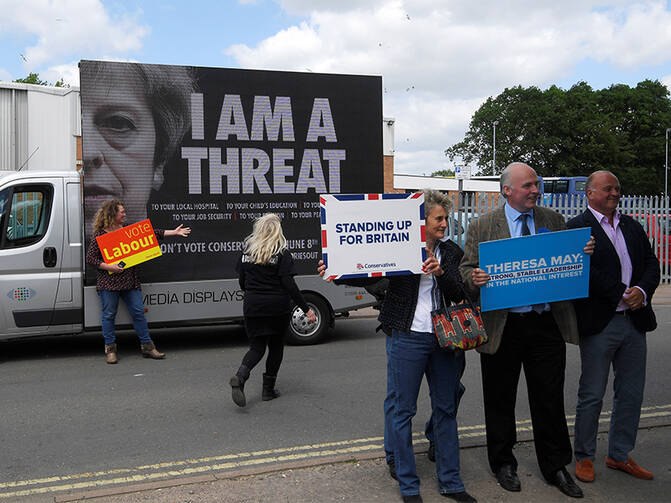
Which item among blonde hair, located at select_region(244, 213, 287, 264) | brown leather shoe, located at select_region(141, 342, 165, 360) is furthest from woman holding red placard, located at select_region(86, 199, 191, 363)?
blonde hair, located at select_region(244, 213, 287, 264)

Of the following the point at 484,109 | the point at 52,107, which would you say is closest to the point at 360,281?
the point at 52,107

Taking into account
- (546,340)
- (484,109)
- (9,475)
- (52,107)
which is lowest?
(9,475)

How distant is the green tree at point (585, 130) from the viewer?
56.5 m

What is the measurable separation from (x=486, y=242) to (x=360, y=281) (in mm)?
792

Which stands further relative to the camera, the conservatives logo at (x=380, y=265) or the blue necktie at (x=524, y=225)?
the blue necktie at (x=524, y=225)

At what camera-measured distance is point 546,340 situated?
420 centimetres

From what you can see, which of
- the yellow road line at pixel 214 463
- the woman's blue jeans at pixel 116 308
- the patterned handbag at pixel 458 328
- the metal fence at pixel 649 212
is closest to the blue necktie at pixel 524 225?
the patterned handbag at pixel 458 328

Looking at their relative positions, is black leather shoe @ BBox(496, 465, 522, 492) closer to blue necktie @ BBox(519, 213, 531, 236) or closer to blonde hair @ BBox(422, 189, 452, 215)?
blue necktie @ BBox(519, 213, 531, 236)

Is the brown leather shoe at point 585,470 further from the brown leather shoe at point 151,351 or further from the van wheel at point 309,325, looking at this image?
the brown leather shoe at point 151,351

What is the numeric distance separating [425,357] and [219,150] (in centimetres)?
528

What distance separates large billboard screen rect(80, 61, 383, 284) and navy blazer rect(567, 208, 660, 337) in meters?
4.93

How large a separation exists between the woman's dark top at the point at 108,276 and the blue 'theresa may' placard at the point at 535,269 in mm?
5113

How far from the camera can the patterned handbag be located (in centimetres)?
392

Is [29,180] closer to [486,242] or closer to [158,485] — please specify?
[158,485]
